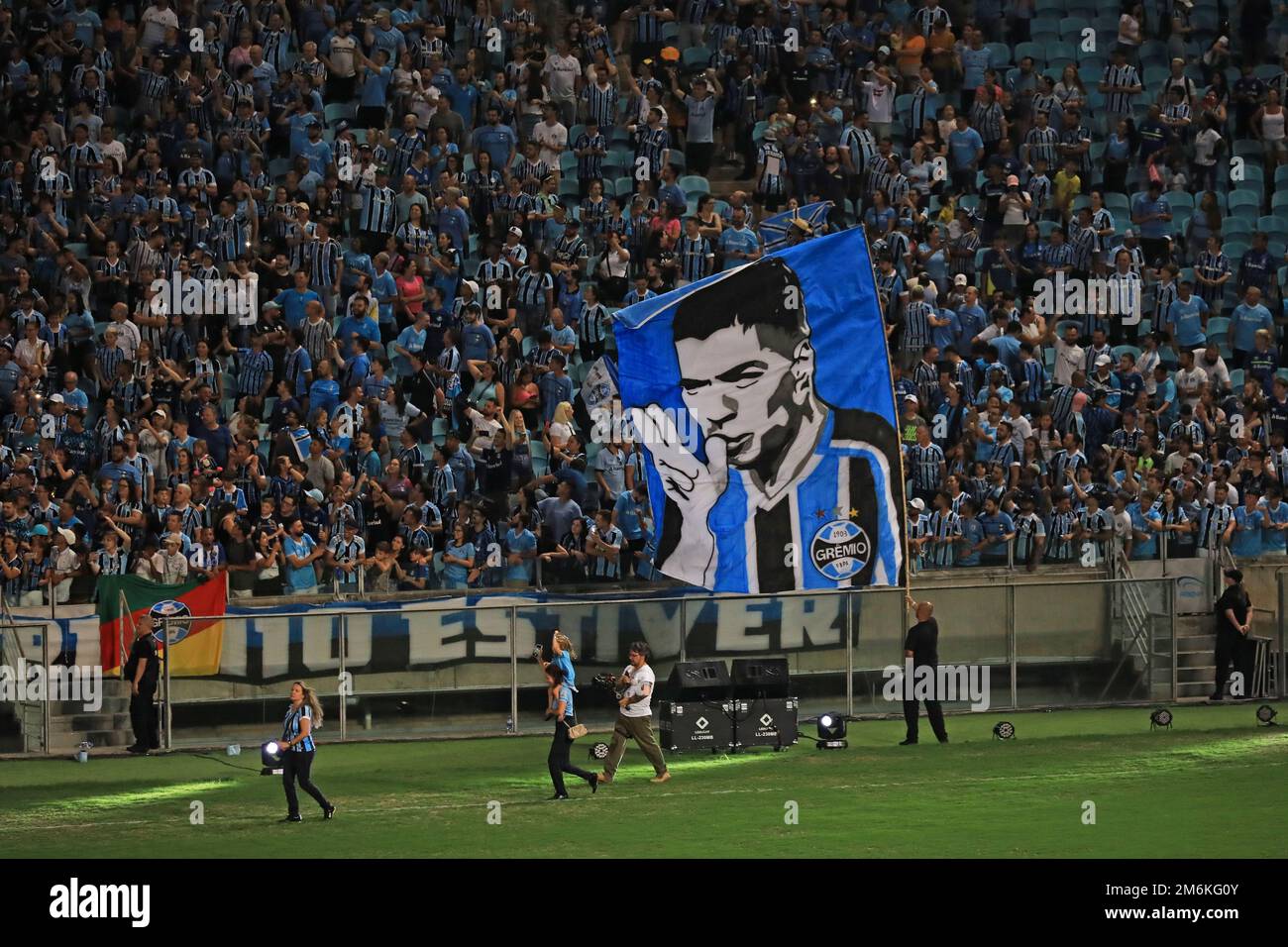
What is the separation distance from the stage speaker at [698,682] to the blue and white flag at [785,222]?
619 cm

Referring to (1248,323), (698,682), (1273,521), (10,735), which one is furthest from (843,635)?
(1248,323)

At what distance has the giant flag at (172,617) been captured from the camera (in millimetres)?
25141

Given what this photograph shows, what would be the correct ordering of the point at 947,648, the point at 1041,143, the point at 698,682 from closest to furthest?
1. the point at 698,682
2. the point at 947,648
3. the point at 1041,143

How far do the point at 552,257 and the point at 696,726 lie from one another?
32.7ft

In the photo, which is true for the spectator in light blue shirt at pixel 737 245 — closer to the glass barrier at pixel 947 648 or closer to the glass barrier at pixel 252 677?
the glass barrier at pixel 947 648

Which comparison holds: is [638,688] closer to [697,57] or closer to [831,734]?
[831,734]

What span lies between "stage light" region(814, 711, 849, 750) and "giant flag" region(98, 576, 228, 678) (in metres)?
7.21

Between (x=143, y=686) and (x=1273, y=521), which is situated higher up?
(x=1273, y=521)

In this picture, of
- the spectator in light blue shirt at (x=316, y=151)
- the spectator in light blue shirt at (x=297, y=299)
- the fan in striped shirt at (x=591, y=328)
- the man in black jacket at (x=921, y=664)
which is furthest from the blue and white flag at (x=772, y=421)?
the spectator in light blue shirt at (x=316, y=151)

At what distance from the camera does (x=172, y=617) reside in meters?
25.0

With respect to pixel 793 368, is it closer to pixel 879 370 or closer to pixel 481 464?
pixel 879 370

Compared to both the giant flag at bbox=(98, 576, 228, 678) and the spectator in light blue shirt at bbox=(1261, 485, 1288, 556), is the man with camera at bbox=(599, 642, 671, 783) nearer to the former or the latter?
the giant flag at bbox=(98, 576, 228, 678)

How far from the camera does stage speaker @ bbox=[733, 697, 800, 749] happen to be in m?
24.7
